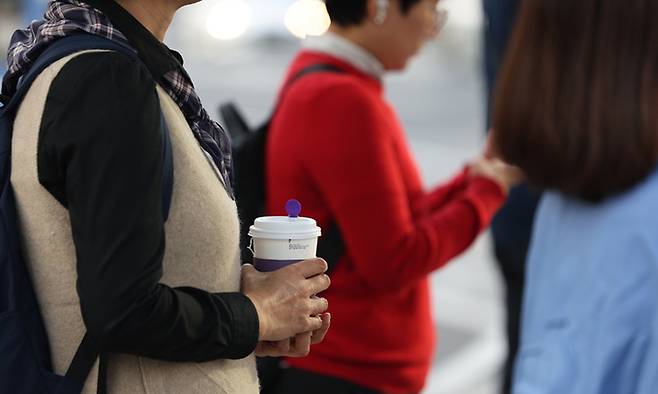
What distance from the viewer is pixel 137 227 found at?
1.00 metres

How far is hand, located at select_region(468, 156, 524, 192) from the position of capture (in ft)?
7.55

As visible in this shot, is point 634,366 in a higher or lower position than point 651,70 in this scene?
lower

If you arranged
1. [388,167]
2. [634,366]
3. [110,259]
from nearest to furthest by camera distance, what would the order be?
[110,259] → [634,366] → [388,167]

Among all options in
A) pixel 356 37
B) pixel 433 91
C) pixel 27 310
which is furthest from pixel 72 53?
pixel 433 91

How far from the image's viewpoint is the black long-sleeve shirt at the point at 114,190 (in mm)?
990

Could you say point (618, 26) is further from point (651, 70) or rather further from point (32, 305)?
point (32, 305)

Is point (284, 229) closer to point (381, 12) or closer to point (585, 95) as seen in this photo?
point (585, 95)

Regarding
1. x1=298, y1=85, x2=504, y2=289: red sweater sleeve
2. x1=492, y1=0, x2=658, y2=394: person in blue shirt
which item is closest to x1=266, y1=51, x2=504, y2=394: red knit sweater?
x1=298, y1=85, x2=504, y2=289: red sweater sleeve

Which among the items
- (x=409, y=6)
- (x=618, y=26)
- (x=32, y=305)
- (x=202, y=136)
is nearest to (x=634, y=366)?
(x=618, y=26)

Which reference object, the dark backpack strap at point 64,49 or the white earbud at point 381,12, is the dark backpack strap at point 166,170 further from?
the white earbud at point 381,12

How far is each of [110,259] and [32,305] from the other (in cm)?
14

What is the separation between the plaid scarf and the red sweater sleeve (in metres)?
0.84

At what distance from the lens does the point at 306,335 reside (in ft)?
3.88

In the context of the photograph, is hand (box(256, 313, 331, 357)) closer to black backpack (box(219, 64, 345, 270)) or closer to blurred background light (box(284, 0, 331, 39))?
black backpack (box(219, 64, 345, 270))
